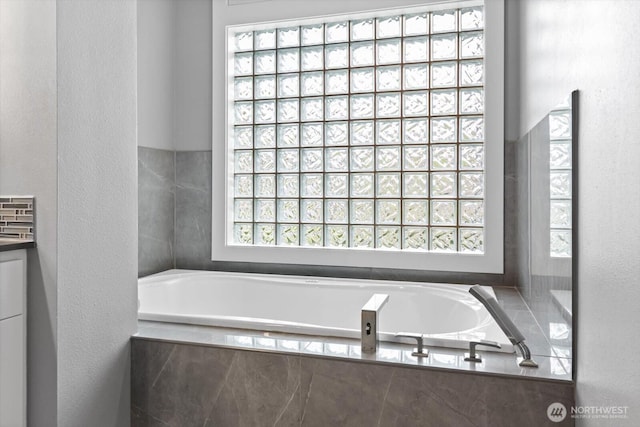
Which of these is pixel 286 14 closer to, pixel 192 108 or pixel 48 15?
pixel 192 108

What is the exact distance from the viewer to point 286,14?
2896 millimetres

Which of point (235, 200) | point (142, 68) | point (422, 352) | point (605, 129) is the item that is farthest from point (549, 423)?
point (142, 68)

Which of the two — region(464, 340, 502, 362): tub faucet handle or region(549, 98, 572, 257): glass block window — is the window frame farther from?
region(464, 340, 502, 362): tub faucet handle

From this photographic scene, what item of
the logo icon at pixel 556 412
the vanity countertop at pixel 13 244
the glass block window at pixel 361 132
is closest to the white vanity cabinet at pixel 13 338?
the vanity countertop at pixel 13 244

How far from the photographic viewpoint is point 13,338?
1.39 m

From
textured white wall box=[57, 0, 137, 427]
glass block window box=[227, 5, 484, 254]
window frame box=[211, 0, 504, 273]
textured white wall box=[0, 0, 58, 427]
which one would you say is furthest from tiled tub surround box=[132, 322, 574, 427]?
glass block window box=[227, 5, 484, 254]

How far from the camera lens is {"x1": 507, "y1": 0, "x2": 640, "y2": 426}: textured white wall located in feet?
3.01

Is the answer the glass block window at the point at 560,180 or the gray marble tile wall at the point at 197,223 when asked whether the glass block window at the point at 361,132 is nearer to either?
the gray marble tile wall at the point at 197,223

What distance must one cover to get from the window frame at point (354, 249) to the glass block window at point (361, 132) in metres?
0.06

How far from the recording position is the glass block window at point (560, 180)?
1413 mm

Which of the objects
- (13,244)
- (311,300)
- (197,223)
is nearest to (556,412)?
(311,300)

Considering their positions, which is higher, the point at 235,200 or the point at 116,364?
the point at 235,200

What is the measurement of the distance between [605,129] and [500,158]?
5.06 feet

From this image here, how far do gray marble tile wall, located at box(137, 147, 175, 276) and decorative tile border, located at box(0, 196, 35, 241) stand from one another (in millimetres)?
1352
